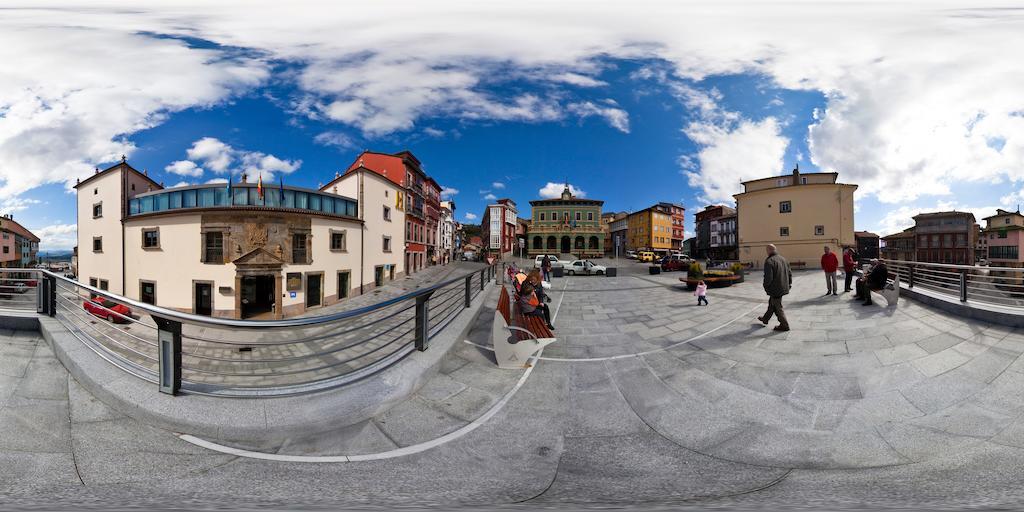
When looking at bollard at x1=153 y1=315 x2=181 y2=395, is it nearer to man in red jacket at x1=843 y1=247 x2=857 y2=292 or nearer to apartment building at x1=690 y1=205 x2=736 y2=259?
man in red jacket at x1=843 y1=247 x2=857 y2=292

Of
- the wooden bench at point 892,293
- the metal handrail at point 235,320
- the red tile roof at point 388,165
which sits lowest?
the wooden bench at point 892,293

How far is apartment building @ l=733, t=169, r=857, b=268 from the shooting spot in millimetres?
18625

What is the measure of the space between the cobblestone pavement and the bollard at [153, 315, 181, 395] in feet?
0.33

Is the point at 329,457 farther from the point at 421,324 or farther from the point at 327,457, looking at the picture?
the point at 421,324

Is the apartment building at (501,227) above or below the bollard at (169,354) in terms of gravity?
above

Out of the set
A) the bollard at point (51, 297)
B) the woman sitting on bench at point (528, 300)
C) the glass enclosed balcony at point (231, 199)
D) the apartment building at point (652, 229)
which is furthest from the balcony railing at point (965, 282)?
the apartment building at point (652, 229)

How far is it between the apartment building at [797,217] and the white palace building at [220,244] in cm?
2022

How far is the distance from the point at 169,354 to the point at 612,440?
3.55 m

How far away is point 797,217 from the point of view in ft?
63.1

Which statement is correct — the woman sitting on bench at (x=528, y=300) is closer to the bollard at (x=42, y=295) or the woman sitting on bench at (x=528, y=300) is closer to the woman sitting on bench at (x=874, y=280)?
the woman sitting on bench at (x=874, y=280)

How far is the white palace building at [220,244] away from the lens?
10055 mm

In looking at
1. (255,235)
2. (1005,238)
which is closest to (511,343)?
(255,235)

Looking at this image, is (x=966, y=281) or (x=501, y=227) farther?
(x=501, y=227)

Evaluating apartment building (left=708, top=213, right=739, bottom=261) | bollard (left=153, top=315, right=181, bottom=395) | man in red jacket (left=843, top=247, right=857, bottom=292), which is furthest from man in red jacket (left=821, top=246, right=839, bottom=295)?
apartment building (left=708, top=213, right=739, bottom=261)
